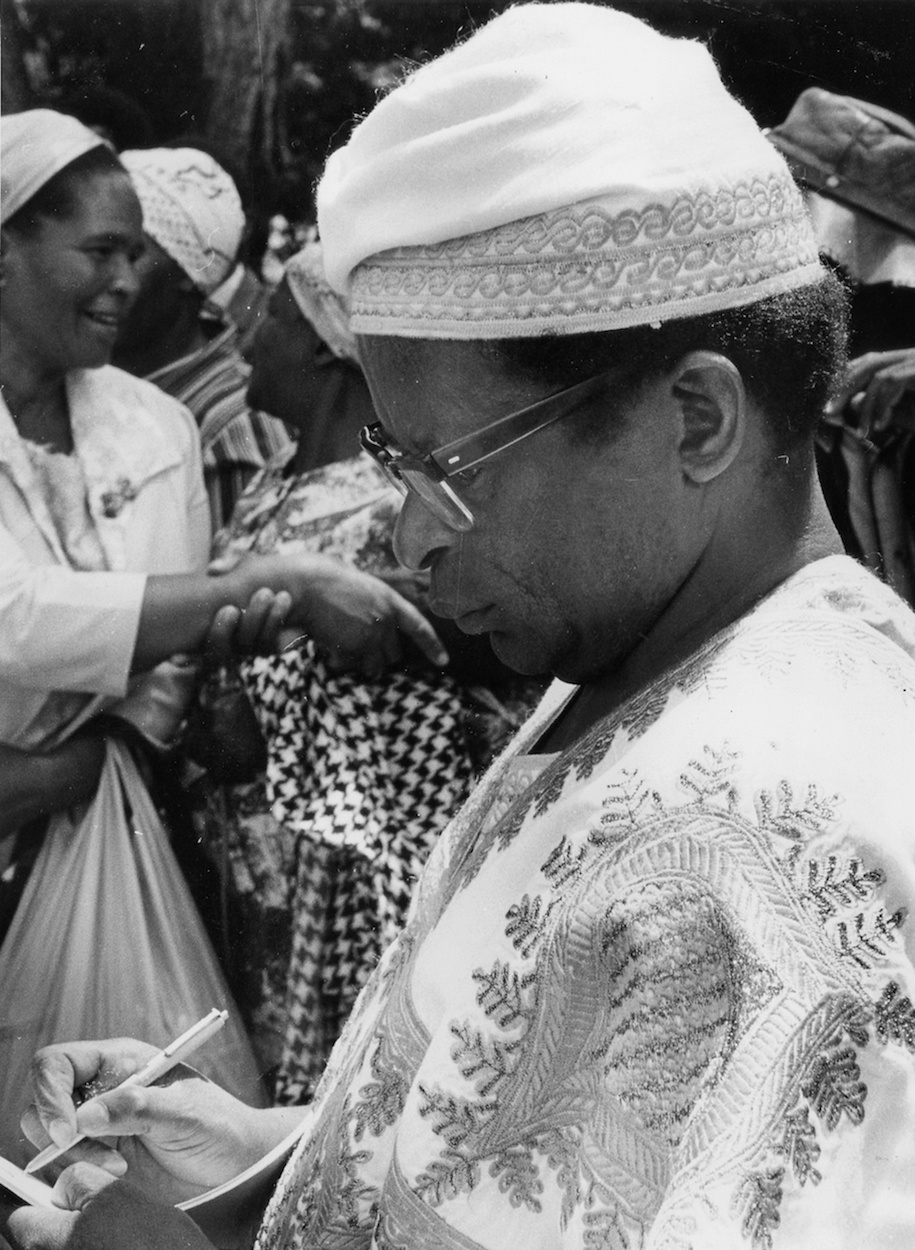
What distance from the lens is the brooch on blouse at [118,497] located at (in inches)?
91.9

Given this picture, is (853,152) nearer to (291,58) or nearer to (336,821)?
(291,58)

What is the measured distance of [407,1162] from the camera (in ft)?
4.29

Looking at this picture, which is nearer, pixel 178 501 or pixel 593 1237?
pixel 593 1237

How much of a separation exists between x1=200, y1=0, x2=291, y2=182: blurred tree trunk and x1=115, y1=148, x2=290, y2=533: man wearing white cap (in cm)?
6

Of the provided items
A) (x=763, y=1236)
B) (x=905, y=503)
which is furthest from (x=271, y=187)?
(x=763, y=1236)

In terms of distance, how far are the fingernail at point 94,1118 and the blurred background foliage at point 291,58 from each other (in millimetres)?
1358

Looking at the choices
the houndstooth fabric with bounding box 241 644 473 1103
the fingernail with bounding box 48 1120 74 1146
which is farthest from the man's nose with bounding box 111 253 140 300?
the fingernail with bounding box 48 1120 74 1146

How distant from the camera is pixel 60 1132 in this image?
85.3 inches

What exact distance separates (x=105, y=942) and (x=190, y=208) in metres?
1.15

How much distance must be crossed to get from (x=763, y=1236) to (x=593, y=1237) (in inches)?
7.3

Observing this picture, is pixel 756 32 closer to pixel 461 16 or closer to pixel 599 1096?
pixel 461 16

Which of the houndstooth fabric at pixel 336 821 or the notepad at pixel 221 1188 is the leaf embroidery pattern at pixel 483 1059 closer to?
the notepad at pixel 221 1188

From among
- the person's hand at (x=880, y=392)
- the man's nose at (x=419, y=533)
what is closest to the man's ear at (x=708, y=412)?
the man's nose at (x=419, y=533)

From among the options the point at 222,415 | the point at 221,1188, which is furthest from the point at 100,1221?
the point at 222,415
